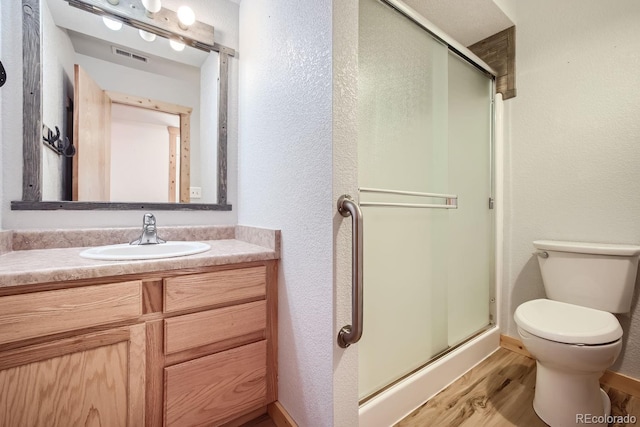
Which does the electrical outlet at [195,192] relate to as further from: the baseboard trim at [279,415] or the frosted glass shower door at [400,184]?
the baseboard trim at [279,415]

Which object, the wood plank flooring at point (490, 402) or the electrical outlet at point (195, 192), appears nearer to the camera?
the wood plank flooring at point (490, 402)

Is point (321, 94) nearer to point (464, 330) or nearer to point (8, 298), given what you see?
point (8, 298)

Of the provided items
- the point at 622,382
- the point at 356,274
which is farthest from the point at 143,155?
the point at 622,382

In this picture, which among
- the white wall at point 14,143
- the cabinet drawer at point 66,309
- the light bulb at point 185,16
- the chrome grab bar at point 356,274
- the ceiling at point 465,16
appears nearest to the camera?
the cabinet drawer at point 66,309

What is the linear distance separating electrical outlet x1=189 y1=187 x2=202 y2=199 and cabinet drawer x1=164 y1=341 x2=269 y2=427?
0.84 metres

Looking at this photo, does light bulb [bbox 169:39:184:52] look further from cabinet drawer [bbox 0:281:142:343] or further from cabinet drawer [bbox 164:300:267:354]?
cabinet drawer [bbox 164:300:267:354]

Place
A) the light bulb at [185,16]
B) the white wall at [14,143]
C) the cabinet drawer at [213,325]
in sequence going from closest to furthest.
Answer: the cabinet drawer at [213,325] < the white wall at [14,143] < the light bulb at [185,16]

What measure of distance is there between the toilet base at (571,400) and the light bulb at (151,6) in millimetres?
2495

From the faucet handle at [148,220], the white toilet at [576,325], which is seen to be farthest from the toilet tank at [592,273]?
the faucet handle at [148,220]

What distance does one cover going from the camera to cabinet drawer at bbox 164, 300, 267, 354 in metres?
0.93

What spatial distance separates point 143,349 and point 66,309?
259mm

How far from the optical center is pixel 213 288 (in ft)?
3.29

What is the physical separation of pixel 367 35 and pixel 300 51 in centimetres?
37

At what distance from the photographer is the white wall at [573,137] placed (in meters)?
1.32
